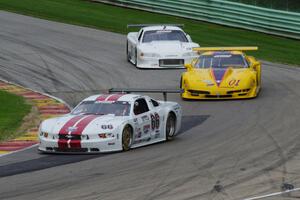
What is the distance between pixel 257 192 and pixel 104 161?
13.1 ft

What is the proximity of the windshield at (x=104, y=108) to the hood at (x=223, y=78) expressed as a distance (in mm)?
6566

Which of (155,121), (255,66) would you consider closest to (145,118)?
(155,121)

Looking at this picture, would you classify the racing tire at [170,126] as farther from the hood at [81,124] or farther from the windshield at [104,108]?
the hood at [81,124]

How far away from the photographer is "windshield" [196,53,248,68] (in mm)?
26197

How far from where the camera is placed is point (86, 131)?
1747cm

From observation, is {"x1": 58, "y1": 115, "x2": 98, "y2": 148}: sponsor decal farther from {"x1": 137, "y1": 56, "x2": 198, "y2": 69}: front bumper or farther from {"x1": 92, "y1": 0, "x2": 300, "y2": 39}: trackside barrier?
{"x1": 92, "y1": 0, "x2": 300, "y2": 39}: trackside barrier

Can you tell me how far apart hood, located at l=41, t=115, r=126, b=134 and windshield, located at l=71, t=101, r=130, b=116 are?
1.20ft

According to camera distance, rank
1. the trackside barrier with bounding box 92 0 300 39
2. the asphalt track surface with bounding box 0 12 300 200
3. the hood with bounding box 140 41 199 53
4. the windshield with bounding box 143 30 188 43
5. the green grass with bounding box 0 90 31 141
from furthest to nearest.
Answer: the trackside barrier with bounding box 92 0 300 39 → the windshield with bounding box 143 30 188 43 → the hood with bounding box 140 41 199 53 → the green grass with bounding box 0 90 31 141 → the asphalt track surface with bounding box 0 12 300 200

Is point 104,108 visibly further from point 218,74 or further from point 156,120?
point 218,74

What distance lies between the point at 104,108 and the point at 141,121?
0.82 meters

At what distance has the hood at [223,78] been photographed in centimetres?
2503

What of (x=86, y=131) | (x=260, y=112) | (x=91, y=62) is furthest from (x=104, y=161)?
(x=91, y=62)

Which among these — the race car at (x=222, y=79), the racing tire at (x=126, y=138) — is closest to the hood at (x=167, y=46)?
the race car at (x=222, y=79)

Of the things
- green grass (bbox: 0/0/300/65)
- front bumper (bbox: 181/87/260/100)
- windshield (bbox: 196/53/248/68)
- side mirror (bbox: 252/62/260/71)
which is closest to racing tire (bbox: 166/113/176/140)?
front bumper (bbox: 181/87/260/100)
